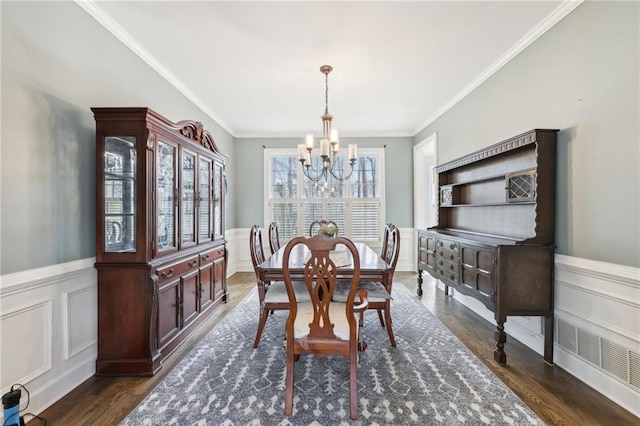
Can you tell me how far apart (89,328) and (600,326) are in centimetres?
360

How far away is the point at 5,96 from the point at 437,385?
3185 mm

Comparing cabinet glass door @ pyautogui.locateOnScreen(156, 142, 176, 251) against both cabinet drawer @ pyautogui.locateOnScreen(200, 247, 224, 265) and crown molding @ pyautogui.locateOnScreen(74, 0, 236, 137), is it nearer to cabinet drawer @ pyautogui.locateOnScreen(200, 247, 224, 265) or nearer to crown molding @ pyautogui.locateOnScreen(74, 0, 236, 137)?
cabinet drawer @ pyautogui.locateOnScreen(200, 247, 224, 265)

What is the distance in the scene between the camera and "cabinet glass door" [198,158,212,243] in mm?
3168

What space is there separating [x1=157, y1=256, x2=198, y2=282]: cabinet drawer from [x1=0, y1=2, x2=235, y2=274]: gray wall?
514mm

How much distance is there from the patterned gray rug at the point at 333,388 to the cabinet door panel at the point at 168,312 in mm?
252

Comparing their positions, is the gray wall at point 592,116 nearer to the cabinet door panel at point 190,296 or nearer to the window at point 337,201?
the window at point 337,201

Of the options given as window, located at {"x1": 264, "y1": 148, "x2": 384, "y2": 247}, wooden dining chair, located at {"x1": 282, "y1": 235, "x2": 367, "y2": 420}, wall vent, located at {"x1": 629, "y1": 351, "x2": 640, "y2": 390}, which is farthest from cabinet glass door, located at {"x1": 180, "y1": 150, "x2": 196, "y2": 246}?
wall vent, located at {"x1": 629, "y1": 351, "x2": 640, "y2": 390}

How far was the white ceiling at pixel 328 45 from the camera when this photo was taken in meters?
2.18

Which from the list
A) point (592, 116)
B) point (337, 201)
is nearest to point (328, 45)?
point (592, 116)

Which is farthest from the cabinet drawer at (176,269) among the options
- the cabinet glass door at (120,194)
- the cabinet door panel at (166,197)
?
the cabinet glass door at (120,194)

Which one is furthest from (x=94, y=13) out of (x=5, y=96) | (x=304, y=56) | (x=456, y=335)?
(x=456, y=335)

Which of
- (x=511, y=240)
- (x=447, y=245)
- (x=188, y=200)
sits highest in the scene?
(x=188, y=200)

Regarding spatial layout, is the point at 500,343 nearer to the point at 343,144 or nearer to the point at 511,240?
the point at 511,240

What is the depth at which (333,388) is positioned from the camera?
1.97 metres
